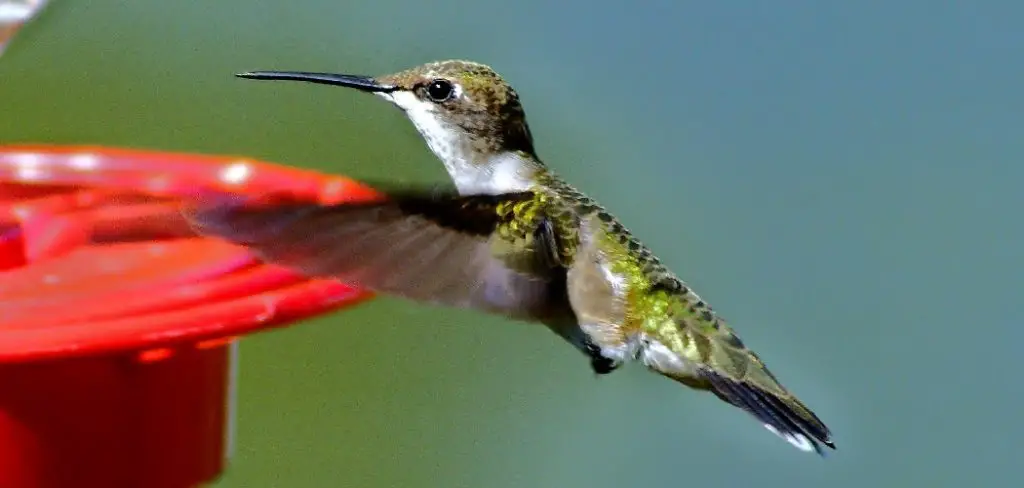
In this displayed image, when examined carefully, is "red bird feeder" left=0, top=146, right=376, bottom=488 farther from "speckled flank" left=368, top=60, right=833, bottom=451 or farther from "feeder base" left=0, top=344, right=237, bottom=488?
"speckled flank" left=368, top=60, right=833, bottom=451

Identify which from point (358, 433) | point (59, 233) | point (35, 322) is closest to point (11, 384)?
point (35, 322)

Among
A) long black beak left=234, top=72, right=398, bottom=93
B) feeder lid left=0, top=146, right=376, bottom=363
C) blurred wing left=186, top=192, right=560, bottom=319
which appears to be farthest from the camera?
long black beak left=234, top=72, right=398, bottom=93

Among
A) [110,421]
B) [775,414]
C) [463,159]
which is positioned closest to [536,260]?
[463,159]

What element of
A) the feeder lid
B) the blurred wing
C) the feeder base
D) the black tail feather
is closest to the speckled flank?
the black tail feather

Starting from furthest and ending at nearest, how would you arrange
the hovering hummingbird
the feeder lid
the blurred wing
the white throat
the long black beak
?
the white throat < the long black beak < the hovering hummingbird < the blurred wing < the feeder lid

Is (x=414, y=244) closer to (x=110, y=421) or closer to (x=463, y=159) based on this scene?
(x=110, y=421)

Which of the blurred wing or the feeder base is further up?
the blurred wing

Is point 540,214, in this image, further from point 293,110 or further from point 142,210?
point 293,110

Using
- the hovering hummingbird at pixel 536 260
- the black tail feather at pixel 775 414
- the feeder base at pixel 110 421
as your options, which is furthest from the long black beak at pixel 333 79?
the black tail feather at pixel 775 414

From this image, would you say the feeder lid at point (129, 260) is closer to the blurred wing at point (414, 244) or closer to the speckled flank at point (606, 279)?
the blurred wing at point (414, 244)
